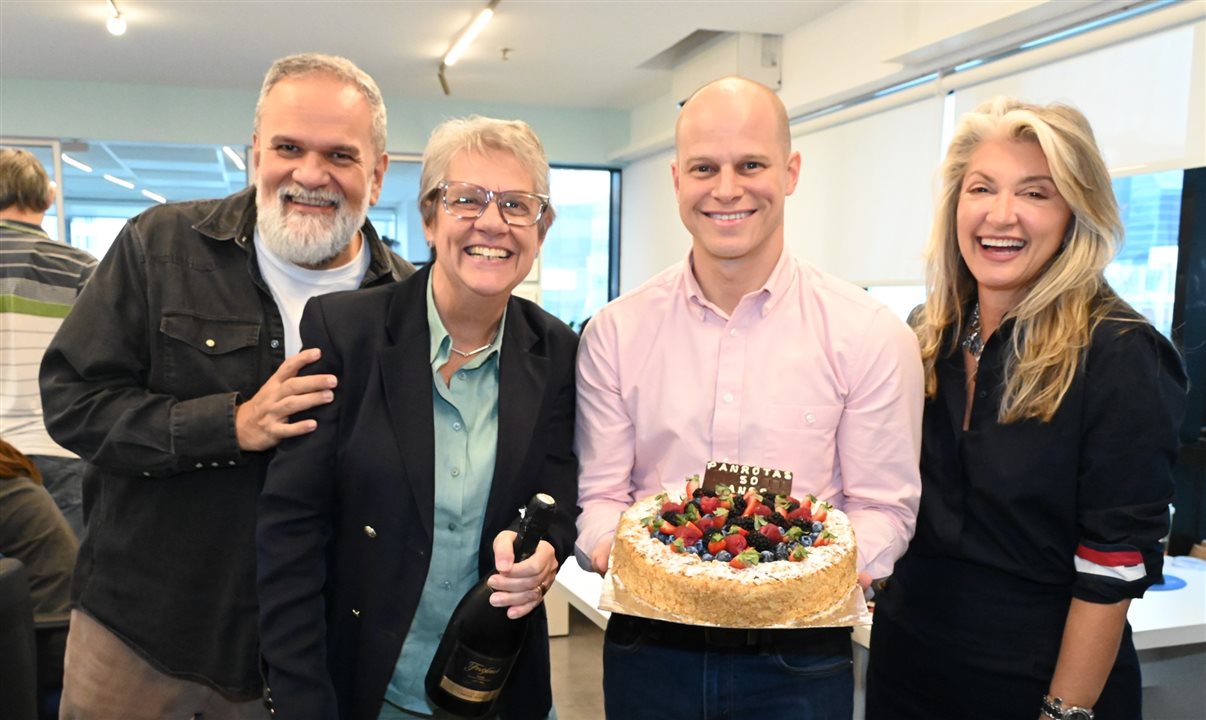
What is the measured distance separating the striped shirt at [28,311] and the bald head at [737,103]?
2532 millimetres

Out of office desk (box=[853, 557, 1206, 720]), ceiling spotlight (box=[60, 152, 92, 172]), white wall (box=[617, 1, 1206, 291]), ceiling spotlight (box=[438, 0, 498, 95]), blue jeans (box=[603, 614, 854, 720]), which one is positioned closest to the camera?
blue jeans (box=[603, 614, 854, 720])

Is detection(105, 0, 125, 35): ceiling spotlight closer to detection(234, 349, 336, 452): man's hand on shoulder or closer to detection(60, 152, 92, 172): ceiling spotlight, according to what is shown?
detection(60, 152, 92, 172): ceiling spotlight

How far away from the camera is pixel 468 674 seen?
1560 millimetres

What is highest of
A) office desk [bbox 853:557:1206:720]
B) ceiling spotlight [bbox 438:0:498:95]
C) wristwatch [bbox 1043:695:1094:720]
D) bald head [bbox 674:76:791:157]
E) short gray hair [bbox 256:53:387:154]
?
ceiling spotlight [bbox 438:0:498:95]

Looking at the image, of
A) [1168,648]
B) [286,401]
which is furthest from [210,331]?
[1168,648]

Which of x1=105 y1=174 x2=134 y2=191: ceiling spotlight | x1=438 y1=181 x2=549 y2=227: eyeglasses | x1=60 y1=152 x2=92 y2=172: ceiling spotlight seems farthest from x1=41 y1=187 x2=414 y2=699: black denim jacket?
x1=105 y1=174 x2=134 y2=191: ceiling spotlight

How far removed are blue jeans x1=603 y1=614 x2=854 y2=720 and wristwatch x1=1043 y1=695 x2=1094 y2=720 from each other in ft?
1.41

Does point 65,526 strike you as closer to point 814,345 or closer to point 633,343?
point 633,343

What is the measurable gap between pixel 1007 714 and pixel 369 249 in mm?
1660

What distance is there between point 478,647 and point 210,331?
2.70ft

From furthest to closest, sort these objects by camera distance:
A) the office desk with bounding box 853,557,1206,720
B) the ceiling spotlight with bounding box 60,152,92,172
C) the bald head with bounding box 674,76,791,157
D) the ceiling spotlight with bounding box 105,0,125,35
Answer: the ceiling spotlight with bounding box 60,152,92,172, the ceiling spotlight with bounding box 105,0,125,35, the office desk with bounding box 853,557,1206,720, the bald head with bounding box 674,76,791,157

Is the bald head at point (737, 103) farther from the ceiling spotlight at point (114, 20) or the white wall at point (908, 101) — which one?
the ceiling spotlight at point (114, 20)

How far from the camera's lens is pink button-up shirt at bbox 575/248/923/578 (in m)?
1.75

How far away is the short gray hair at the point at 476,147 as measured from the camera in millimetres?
1682
